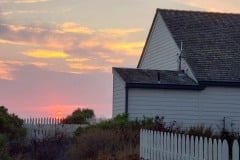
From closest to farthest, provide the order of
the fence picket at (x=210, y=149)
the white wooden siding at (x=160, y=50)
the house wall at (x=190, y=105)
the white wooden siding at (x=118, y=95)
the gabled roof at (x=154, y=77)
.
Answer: the fence picket at (x=210, y=149), the gabled roof at (x=154, y=77), the house wall at (x=190, y=105), the white wooden siding at (x=118, y=95), the white wooden siding at (x=160, y=50)

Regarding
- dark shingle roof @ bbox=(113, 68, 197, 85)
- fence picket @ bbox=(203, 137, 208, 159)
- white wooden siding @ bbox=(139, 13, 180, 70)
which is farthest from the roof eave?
fence picket @ bbox=(203, 137, 208, 159)

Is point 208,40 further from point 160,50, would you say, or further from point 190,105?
point 190,105

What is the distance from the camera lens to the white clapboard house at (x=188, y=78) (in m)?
28.9

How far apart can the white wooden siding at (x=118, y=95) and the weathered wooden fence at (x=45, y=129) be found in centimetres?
227

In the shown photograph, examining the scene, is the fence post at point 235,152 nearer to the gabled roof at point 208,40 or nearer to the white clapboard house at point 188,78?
the white clapboard house at point 188,78

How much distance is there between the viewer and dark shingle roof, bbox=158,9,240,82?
31.2m

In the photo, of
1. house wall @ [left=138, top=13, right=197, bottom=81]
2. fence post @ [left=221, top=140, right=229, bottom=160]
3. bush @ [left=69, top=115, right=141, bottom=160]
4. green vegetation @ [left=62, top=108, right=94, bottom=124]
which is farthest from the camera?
green vegetation @ [left=62, top=108, right=94, bottom=124]

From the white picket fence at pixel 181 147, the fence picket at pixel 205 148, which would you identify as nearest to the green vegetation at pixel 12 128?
the white picket fence at pixel 181 147

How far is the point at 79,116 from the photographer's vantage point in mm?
38562

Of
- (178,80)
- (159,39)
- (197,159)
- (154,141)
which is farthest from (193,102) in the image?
(197,159)

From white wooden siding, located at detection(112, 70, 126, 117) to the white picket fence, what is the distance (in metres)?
9.90

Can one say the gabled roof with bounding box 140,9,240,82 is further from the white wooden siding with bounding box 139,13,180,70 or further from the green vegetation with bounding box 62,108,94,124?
the green vegetation with bounding box 62,108,94,124

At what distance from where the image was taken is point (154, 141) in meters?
17.8

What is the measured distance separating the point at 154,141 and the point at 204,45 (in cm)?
1629
